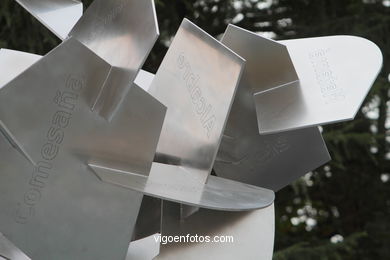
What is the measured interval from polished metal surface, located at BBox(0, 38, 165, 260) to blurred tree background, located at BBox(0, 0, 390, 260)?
2.58 meters

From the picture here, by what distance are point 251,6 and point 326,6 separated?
0.65 meters

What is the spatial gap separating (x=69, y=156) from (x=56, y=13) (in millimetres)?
800

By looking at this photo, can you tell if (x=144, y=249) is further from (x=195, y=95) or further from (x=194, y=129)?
(x=195, y=95)

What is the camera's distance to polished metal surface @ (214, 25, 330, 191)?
297 centimetres

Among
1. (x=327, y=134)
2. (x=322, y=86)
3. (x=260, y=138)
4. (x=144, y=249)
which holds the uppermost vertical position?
(x=322, y=86)

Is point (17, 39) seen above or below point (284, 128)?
below

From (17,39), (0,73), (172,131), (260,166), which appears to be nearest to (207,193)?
(172,131)

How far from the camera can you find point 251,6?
610 centimetres

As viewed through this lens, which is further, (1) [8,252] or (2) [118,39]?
(1) [8,252]

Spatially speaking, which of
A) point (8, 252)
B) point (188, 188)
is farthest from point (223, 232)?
point (8, 252)

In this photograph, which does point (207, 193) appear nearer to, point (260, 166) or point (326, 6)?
point (260, 166)

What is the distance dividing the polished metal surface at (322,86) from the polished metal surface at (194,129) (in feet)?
0.89

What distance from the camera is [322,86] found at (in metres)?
2.93

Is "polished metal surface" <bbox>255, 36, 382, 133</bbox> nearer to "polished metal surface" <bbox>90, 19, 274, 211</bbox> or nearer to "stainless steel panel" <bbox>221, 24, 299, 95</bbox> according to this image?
"stainless steel panel" <bbox>221, 24, 299, 95</bbox>
